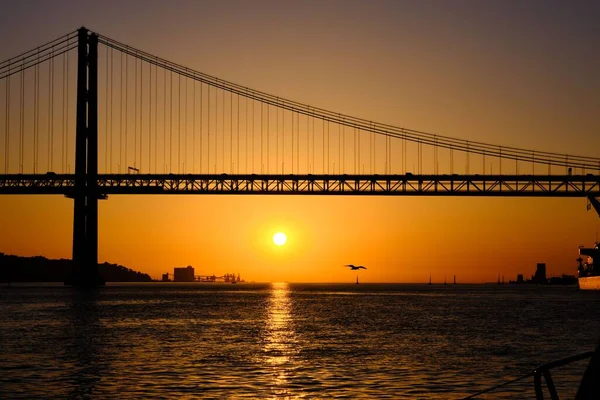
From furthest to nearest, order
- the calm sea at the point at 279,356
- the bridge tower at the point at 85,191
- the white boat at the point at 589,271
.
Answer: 1. the white boat at the point at 589,271
2. the bridge tower at the point at 85,191
3. the calm sea at the point at 279,356

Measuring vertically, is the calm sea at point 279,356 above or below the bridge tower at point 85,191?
below

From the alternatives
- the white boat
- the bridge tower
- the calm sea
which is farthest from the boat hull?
the calm sea

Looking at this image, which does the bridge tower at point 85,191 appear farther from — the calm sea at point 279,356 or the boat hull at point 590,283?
the boat hull at point 590,283

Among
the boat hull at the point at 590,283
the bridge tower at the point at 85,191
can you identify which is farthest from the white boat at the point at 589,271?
the bridge tower at the point at 85,191

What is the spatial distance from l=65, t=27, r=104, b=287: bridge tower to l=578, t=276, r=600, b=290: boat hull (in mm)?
65684

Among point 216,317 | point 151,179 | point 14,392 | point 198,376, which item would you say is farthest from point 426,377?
point 151,179

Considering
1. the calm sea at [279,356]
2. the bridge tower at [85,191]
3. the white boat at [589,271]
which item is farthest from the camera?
the white boat at [589,271]

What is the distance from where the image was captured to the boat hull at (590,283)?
125062 millimetres

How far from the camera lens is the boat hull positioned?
410 ft

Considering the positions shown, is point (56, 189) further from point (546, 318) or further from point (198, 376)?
point (198, 376)

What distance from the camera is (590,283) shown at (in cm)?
13138

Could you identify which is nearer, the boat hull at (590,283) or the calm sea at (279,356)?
the calm sea at (279,356)

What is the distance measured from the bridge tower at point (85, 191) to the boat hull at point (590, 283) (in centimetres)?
6568

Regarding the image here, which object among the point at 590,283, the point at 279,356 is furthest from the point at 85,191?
the point at 590,283
